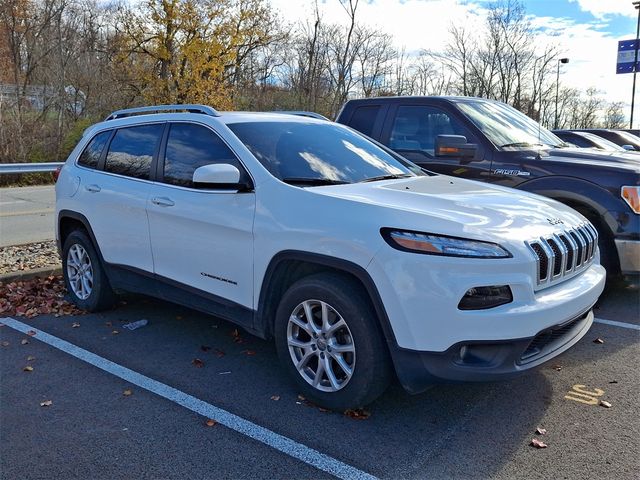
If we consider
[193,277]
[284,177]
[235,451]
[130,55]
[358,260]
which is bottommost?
[235,451]

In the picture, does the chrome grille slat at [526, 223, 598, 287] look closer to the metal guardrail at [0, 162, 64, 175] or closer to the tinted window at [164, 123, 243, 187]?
the tinted window at [164, 123, 243, 187]

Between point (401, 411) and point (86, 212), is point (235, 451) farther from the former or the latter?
point (86, 212)

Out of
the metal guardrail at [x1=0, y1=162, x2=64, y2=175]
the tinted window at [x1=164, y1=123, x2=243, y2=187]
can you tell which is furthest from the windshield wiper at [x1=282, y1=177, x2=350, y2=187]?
the metal guardrail at [x1=0, y1=162, x2=64, y2=175]

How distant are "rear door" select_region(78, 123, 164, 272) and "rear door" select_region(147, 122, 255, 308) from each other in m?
0.17

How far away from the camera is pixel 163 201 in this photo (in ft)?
14.2

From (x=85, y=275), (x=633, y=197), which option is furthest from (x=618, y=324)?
(x=85, y=275)

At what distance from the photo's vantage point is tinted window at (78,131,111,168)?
17.3ft

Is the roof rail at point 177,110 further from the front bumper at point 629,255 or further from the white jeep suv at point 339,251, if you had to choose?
the front bumper at point 629,255

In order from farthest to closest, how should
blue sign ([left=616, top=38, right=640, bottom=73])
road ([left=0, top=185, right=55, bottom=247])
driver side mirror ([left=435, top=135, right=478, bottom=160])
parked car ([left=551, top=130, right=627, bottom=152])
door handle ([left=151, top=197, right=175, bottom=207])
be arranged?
blue sign ([left=616, top=38, right=640, bottom=73]), parked car ([left=551, top=130, right=627, bottom=152]), road ([left=0, top=185, right=55, bottom=247]), driver side mirror ([left=435, top=135, right=478, bottom=160]), door handle ([left=151, top=197, right=175, bottom=207])

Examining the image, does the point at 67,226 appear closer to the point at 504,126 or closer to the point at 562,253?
the point at 562,253

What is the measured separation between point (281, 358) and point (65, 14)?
105 feet

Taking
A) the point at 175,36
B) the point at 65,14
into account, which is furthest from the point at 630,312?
the point at 65,14

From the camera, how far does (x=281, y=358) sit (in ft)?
11.8

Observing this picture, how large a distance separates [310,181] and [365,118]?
11.7 ft
